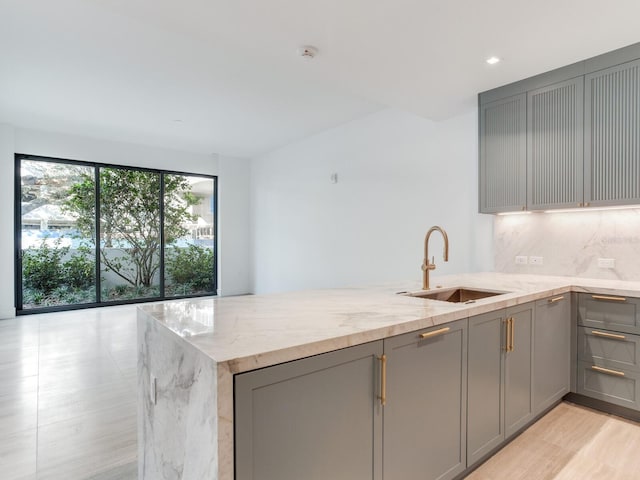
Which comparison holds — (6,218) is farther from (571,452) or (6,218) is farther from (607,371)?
(607,371)

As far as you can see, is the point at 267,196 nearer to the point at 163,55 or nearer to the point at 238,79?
the point at 238,79

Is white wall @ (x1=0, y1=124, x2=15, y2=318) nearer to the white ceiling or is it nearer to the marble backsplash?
the white ceiling

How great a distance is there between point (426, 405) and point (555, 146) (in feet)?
7.70

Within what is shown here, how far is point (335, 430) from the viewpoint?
1218mm

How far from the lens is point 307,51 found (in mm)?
2455

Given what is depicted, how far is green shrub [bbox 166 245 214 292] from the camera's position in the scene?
22.0ft

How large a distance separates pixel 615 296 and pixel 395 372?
6.20 feet

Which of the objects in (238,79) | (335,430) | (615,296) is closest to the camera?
(335,430)

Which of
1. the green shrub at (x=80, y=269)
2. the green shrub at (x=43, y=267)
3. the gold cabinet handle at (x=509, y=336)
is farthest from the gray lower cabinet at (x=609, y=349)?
the green shrub at (x=43, y=267)

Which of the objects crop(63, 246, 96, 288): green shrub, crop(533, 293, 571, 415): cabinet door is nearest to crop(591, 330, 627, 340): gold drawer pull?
crop(533, 293, 571, 415): cabinet door

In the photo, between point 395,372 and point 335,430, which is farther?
point 395,372

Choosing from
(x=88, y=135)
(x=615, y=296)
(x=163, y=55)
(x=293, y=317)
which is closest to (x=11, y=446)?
(x=293, y=317)

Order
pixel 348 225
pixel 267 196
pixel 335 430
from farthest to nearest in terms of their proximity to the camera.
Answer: pixel 267 196 → pixel 348 225 → pixel 335 430

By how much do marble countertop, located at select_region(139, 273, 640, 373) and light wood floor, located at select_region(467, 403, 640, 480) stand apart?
831 mm
